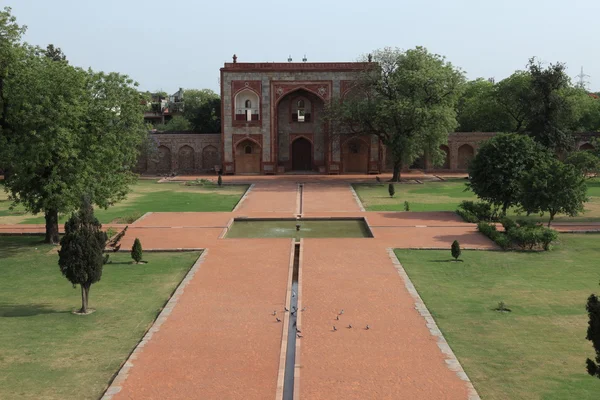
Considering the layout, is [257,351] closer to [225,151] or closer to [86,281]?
[86,281]

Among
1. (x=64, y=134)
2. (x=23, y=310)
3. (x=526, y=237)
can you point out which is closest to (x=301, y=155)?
(x=526, y=237)

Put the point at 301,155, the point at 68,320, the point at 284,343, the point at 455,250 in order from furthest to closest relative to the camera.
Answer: the point at 301,155 < the point at 455,250 < the point at 68,320 < the point at 284,343

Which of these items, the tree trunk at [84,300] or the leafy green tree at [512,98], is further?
the leafy green tree at [512,98]

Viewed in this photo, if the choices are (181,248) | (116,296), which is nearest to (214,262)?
(181,248)

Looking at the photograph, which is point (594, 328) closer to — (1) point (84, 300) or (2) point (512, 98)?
(1) point (84, 300)

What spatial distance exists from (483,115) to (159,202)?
32867mm

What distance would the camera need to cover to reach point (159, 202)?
36.2 m

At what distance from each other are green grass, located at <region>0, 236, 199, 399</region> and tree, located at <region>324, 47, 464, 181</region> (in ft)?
76.2

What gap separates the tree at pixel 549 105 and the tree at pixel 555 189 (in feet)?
72.9

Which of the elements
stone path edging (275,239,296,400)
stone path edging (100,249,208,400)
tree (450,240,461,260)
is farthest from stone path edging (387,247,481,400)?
stone path edging (100,249,208,400)

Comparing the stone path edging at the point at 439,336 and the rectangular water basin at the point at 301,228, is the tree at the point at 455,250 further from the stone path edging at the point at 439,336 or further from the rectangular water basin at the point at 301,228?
the rectangular water basin at the point at 301,228

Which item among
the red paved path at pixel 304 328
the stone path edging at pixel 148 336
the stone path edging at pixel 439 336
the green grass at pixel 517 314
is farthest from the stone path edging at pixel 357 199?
the stone path edging at pixel 148 336

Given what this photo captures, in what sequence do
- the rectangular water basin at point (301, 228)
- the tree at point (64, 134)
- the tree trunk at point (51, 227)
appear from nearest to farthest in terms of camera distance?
the tree at point (64, 134), the tree trunk at point (51, 227), the rectangular water basin at point (301, 228)

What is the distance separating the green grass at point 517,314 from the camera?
11.3 m
